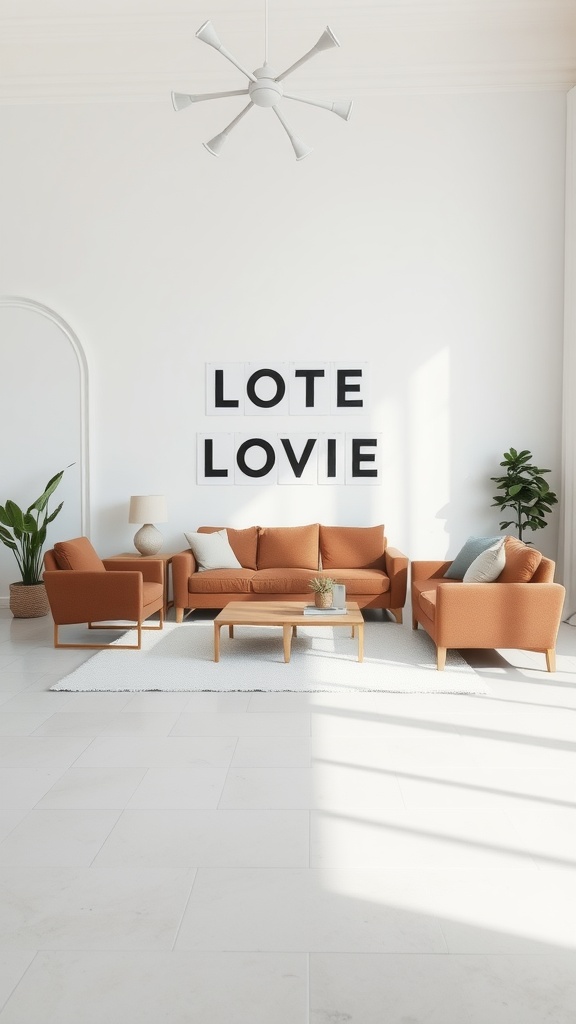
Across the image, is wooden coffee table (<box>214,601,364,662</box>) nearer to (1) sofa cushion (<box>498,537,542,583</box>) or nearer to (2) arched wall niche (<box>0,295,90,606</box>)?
(1) sofa cushion (<box>498,537,542,583</box>)

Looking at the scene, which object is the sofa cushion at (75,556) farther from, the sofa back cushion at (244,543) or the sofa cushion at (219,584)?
the sofa back cushion at (244,543)

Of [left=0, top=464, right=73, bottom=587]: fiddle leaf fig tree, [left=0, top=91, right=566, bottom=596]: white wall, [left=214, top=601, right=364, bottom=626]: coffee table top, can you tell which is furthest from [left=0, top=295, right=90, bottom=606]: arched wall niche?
[left=214, top=601, right=364, bottom=626]: coffee table top

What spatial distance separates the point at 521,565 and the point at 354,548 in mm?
2137

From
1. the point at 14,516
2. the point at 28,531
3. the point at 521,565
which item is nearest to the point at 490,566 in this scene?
the point at 521,565

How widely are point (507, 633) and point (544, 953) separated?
328 cm

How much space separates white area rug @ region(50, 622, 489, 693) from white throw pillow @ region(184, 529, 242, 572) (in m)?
0.68

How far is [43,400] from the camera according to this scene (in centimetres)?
778

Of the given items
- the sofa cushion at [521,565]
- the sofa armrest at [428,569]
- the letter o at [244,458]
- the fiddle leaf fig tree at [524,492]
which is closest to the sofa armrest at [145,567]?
the letter o at [244,458]

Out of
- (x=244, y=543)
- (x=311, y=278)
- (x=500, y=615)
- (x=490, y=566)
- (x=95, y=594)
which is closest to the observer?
(x=500, y=615)

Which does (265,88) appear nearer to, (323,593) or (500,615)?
(323,593)

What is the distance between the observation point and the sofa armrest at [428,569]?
22.5 ft

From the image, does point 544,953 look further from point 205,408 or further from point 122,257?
point 122,257

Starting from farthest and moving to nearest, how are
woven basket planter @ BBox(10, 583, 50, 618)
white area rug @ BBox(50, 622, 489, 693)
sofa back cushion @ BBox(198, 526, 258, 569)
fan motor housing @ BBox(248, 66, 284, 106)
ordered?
sofa back cushion @ BBox(198, 526, 258, 569)
woven basket planter @ BBox(10, 583, 50, 618)
white area rug @ BBox(50, 622, 489, 693)
fan motor housing @ BBox(248, 66, 284, 106)

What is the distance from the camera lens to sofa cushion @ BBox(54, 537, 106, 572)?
20.5 ft
